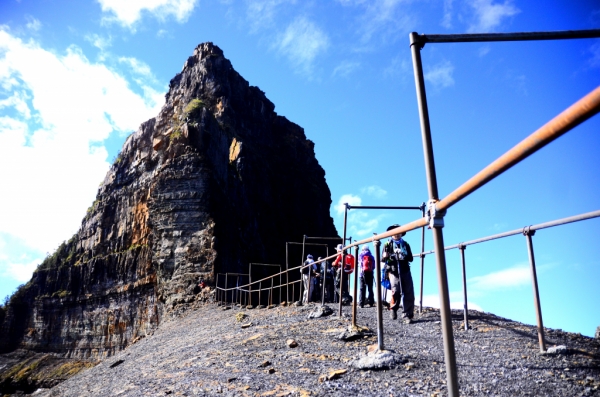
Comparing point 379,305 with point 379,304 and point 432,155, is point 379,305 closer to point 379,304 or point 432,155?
point 379,304

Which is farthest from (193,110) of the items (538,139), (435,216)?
(538,139)

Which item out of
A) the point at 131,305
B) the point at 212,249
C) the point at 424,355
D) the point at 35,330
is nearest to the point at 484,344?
the point at 424,355

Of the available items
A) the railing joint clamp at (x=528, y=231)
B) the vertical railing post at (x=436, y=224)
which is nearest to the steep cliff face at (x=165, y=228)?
the railing joint clamp at (x=528, y=231)

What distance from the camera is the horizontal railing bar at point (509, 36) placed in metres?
3.10

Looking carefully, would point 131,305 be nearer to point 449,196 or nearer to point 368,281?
point 368,281

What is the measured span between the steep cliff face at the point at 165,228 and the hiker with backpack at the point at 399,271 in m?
18.9

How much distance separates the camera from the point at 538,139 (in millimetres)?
1887

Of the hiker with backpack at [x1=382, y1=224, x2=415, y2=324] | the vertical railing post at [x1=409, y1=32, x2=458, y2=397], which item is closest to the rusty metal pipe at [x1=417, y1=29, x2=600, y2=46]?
the vertical railing post at [x1=409, y1=32, x2=458, y2=397]

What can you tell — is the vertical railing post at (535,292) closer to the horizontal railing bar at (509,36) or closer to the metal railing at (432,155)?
the metal railing at (432,155)

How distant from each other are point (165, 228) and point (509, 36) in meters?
27.8

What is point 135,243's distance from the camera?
33469mm

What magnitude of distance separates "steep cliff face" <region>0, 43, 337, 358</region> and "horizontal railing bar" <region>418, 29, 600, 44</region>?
24.5 m

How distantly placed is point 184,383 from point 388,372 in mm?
3206

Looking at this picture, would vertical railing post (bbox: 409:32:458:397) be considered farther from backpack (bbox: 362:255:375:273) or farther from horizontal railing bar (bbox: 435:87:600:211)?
backpack (bbox: 362:255:375:273)
